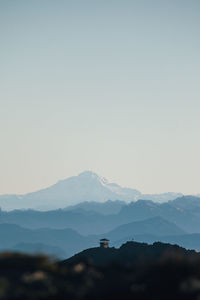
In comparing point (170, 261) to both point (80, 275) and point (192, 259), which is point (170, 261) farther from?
point (80, 275)

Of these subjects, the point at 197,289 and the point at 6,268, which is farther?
the point at 6,268

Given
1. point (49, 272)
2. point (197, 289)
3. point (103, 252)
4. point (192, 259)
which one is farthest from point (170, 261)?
point (103, 252)

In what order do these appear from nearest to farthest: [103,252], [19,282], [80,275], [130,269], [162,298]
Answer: [162,298] < [19,282] < [80,275] < [130,269] < [103,252]

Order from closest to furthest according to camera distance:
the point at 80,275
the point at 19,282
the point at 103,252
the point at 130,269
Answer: the point at 19,282, the point at 80,275, the point at 130,269, the point at 103,252

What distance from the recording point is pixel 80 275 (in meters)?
38.5

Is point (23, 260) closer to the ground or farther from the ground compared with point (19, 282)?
farther from the ground

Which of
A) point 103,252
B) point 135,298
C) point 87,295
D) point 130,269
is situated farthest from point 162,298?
point 103,252

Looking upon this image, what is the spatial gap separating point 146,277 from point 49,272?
22.2ft

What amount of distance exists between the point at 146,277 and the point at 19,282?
7784 millimetres

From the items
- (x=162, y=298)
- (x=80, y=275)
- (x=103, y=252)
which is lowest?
(x=162, y=298)

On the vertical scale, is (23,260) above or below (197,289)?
above

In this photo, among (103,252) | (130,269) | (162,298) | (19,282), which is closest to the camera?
(162,298)

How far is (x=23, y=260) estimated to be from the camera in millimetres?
39938

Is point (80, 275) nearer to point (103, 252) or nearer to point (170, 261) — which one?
point (170, 261)
